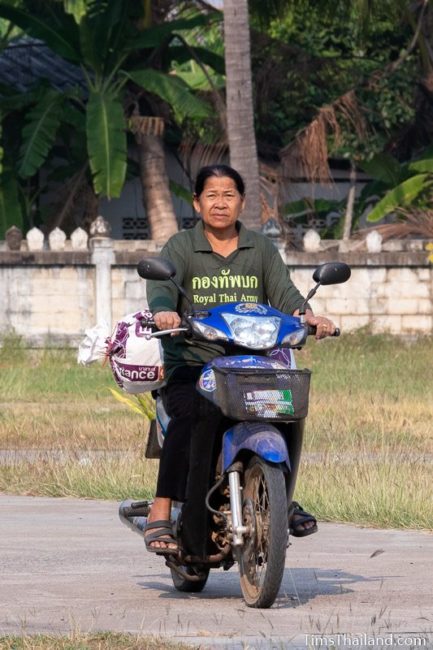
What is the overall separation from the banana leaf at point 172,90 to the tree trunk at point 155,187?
1.74m

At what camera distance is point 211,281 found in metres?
6.87

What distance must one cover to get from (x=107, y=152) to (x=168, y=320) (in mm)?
20168

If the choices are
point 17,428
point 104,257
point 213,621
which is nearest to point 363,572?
point 213,621

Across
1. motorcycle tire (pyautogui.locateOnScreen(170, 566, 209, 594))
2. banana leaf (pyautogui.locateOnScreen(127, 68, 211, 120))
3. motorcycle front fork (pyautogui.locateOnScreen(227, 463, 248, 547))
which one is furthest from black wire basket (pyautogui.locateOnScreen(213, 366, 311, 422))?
banana leaf (pyautogui.locateOnScreen(127, 68, 211, 120))

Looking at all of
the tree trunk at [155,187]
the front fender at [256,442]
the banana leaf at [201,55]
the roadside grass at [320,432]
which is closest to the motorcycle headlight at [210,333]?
the front fender at [256,442]

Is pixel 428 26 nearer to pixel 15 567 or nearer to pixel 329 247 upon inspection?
pixel 329 247

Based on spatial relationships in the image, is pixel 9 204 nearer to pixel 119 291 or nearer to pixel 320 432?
pixel 119 291

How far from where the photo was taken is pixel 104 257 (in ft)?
83.0

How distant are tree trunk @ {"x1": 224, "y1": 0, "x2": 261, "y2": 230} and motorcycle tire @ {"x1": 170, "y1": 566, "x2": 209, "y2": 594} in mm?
16783

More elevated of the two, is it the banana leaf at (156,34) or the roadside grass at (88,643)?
the banana leaf at (156,34)

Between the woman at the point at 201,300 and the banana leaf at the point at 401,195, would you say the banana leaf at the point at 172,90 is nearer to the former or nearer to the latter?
the banana leaf at the point at 401,195

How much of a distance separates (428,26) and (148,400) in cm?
1944

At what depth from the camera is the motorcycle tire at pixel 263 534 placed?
6121 mm

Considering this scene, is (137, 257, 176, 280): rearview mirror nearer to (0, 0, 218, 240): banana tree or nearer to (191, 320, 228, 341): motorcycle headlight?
(191, 320, 228, 341): motorcycle headlight
